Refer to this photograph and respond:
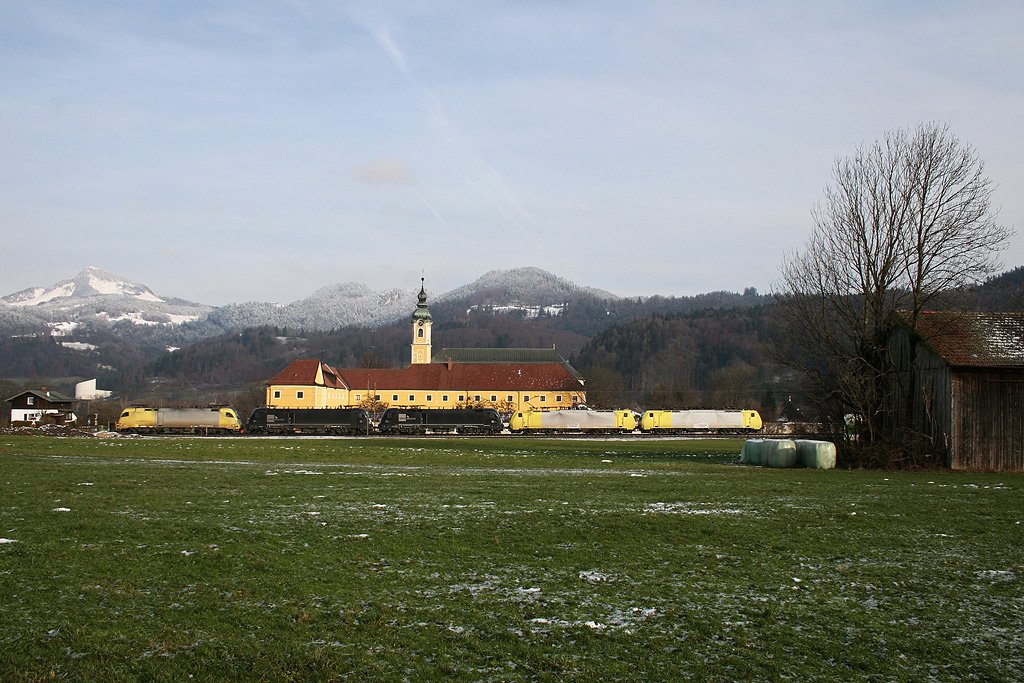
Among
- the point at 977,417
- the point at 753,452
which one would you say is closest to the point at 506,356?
the point at 753,452

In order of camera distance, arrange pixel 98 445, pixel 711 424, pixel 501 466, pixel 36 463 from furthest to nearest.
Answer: pixel 711 424 → pixel 98 445 → pixel 501 466 → pixel 36 463

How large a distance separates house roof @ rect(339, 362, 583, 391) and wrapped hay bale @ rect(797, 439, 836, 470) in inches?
3714

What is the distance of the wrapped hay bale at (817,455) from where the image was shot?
32.2 m

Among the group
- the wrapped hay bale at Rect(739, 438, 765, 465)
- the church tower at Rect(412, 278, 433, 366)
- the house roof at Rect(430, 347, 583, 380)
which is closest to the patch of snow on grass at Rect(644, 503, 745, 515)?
the wrapped hay bale at Rect(739, 438, 765, 465)

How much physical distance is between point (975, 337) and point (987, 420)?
11.4 feet

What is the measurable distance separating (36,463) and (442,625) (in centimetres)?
2420

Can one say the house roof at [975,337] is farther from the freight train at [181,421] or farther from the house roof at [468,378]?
the house roof at [468,378]

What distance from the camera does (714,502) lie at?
59.1 ft

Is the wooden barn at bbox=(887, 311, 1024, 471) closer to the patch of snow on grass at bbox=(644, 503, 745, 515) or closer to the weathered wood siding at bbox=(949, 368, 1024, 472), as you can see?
the weathered wood siding at bbox=(949, 368, 1024, 472)

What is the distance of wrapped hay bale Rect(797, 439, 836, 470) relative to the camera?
1268 inches

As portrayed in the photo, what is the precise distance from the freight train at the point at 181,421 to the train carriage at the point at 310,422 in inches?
82.1

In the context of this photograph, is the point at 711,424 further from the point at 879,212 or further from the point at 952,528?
the point at 952,528

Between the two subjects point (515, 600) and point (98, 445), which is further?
point (98, 445)

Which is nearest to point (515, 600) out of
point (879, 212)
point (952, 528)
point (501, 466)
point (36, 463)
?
point (952, 528)
